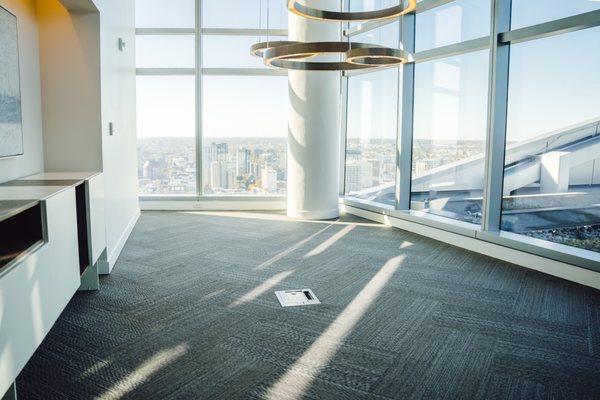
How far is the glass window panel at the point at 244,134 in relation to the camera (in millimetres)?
7484

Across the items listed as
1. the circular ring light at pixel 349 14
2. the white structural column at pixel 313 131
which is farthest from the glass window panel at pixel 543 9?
the white structural column at pixel 313 131

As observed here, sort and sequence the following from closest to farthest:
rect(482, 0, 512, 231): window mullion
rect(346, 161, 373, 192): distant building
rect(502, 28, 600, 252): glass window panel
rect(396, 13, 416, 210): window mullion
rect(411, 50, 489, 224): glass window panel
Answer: rect(502, 28, 600, 252): glass window panel < rect(482, 0, 512, 231): window mullion < rect(411, 50, 489, 224): glass window panel < rect(396, 13, 416, 210): window mullion < rect(346, 161, 373, 192): distant building

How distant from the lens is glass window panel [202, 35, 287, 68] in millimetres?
7324

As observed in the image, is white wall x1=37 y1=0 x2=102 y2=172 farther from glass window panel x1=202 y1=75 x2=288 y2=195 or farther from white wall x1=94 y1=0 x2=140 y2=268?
glass window panel x1=202 y1=75 x2=288 y2=195

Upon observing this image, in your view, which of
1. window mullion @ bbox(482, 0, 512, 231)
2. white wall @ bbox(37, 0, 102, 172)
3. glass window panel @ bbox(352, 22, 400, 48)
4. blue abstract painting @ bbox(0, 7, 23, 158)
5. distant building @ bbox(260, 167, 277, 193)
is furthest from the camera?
distant building @ bbox(260, 167, 277, 193)

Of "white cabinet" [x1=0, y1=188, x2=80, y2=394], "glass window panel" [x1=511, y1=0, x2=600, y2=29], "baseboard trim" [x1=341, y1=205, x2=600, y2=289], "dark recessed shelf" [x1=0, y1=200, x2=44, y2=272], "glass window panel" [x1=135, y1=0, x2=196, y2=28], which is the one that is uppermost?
"glass window panel" [x1=135, y1=0, x2=196, y2=28]

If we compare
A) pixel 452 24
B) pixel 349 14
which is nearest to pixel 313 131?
pixel 452 24

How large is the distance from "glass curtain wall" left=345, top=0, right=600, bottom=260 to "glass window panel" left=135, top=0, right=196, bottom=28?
255 centimetres

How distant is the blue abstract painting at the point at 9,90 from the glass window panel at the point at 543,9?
398 centimetres

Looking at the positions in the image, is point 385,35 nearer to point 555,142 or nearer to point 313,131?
point 313,131

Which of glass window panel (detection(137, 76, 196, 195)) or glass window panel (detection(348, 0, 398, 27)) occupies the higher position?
glass window panel (detection(348, 0, 398, 27))

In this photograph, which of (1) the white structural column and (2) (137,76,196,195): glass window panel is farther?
(2) (137,76,196,195): glass window panel

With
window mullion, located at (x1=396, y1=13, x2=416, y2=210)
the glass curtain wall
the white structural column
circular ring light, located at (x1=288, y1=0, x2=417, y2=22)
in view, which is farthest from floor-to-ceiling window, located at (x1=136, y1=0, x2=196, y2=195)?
circular ring light, located at (x1=288, y1=0, x2=417, y2=22)

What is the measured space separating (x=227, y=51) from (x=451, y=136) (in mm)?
3506
